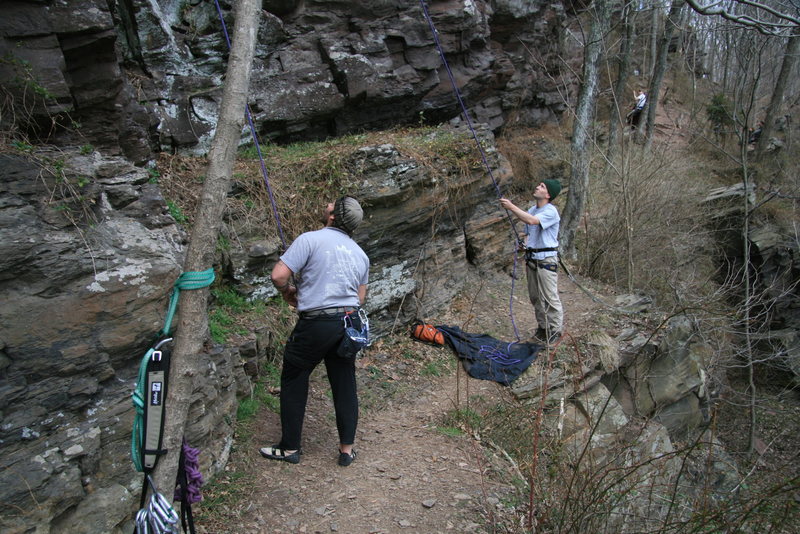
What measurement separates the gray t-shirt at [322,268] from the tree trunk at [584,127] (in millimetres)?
8163

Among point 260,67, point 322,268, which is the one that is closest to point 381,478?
point 322,268

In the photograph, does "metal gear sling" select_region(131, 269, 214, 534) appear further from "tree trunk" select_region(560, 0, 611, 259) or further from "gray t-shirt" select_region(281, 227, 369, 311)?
"tree trunk" select_region(560, 0, 611, 259)

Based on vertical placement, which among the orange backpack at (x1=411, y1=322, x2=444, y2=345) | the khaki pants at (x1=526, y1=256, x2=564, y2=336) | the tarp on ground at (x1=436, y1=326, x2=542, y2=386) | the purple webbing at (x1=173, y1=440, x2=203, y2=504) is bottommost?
the tarp on ground at (x1=436, y1=326, x2=542, y2=386)

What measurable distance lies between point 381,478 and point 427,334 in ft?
10.9

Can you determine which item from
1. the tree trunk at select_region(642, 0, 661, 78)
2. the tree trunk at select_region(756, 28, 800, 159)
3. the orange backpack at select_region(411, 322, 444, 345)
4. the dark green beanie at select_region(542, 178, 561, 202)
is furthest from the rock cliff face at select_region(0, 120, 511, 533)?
the tree trunk at select_region(756, 28, 800, 159)

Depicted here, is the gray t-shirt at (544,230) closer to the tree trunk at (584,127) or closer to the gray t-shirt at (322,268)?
the gray t-shirt at (322,268)

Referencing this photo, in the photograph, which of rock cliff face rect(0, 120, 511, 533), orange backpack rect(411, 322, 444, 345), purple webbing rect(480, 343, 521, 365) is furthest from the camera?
orange backpack rect(411, 322, 444, 345)

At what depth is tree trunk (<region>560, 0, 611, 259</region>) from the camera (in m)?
10.4

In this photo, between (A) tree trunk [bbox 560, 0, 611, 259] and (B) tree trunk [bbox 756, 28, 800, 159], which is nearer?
(A) tree trunk [bbox 560, 0, 611, 259]

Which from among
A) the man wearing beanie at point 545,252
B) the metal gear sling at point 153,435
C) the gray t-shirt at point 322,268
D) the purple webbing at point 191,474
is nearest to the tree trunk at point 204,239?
the metal gear sling at point 153,435

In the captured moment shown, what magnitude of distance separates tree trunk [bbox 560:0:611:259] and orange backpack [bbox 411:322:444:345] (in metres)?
5.01

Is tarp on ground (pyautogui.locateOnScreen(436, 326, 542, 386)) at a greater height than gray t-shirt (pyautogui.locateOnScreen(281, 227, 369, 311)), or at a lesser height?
lesser

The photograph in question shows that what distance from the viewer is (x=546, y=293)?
684 centimetres

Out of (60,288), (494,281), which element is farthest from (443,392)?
(60,288)
